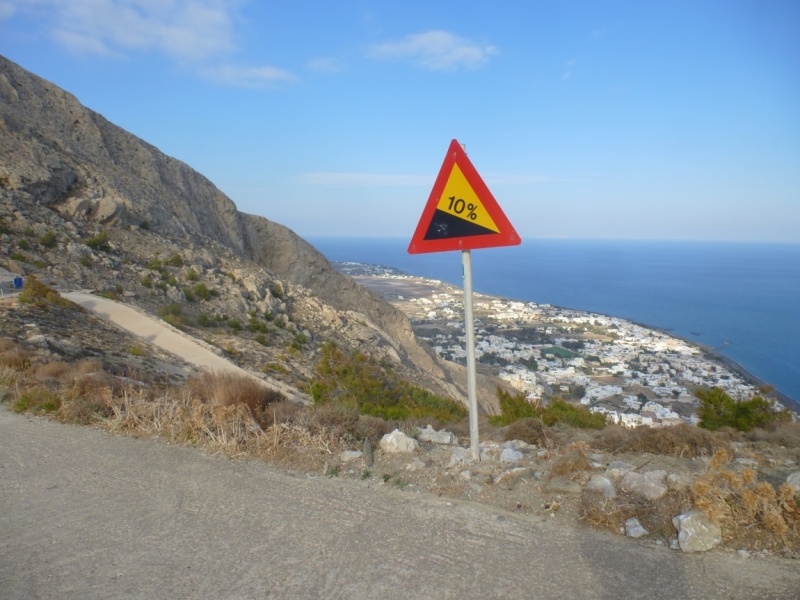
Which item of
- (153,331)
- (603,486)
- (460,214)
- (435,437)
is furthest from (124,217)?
(603,486)

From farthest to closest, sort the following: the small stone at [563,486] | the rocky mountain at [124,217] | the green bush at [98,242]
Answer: the green bush at [98,242] → the rocky mountain at [124,217] → the small stone at [563,486]

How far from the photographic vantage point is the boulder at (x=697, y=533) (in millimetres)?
2867

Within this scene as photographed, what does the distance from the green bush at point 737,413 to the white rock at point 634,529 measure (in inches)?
211

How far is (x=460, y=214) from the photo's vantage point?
396 cm

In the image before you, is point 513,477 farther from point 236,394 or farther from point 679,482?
point 236,394

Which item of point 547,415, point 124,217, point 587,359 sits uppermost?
point 124,217

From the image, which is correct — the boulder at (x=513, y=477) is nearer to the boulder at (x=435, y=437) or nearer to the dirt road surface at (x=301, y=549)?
the dirt road surface at (x=301, y=549)

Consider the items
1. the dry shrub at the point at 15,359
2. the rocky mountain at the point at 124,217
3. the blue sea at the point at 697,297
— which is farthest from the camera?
the blue sea at the point at 697,297

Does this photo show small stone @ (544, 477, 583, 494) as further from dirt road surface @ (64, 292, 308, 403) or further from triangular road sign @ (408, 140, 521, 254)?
dirt road surface @ (64, 292, 308, 403)

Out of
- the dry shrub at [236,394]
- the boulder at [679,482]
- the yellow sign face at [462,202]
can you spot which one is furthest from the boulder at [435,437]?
the yellow sign face at [462,202]

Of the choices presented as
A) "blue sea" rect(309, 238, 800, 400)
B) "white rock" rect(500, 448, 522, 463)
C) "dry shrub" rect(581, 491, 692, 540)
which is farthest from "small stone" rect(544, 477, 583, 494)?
"blue sea" rect(309, 238, 800, 400)

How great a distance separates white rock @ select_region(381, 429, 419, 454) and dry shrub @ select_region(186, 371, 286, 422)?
1203mm

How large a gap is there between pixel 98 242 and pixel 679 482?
20796mm

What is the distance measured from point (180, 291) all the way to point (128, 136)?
46.7 ft
